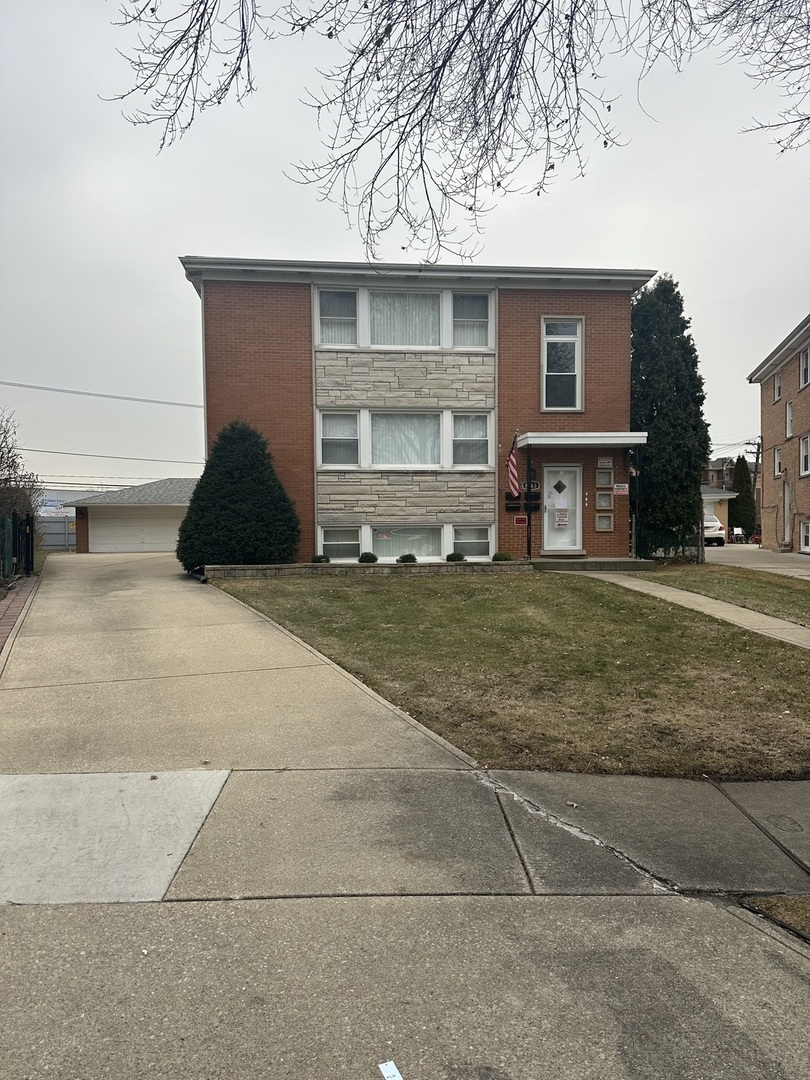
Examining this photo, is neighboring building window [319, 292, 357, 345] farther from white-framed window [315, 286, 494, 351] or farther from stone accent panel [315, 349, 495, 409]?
stone accent panel [315, 349, 495, 409]

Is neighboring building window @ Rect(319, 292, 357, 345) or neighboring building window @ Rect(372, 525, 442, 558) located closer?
neighboring building window @ Rect(319, 292, 357, 345)

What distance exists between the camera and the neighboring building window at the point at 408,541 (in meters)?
19.0

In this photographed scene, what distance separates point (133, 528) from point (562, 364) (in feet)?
81.6

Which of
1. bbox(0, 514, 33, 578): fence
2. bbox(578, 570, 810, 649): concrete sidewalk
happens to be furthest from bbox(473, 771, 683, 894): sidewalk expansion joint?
bbox(0, 514, 33, 578): fence

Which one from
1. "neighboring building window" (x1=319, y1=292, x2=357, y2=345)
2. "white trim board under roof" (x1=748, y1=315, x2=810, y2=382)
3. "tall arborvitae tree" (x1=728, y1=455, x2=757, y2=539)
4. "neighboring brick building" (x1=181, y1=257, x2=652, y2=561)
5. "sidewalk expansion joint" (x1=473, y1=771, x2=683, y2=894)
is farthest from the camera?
"tall arborvitae tree" (x1=728, y1=455, x2=757, y2=539)

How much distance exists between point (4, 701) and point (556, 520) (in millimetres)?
14430

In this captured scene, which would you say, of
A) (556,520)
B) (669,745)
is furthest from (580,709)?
(556,520)

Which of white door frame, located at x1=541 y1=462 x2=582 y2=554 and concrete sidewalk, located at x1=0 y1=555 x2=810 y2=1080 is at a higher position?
white door frame, located at x1=541 y1=462 x2=582 y2=554

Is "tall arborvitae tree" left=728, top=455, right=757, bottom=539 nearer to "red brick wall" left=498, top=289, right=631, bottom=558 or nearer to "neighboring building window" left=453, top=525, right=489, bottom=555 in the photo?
"red brick wall" left=498, top=289, right=631, bottom=558

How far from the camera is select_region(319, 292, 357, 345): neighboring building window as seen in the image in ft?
61.5

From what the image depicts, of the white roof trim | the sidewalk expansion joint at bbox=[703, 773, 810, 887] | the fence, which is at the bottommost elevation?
the sidewalk expansion joint at bbox=[703, 773, 810, 887]

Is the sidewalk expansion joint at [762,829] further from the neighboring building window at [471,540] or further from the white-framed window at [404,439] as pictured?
the white-framed window at [404,439]

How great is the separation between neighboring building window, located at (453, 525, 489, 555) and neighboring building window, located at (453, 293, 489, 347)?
4540 millimetres

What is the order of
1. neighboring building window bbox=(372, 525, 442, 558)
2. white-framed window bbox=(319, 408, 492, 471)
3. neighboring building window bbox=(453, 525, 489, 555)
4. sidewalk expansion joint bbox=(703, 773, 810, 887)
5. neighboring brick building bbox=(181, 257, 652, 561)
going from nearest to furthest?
1. sidewalk expansion joint bbox=(703, 773, 810, 887)
2. neighboring brick building bbox=(181, 257, 652, 561)
3. white-framed window bbox=(319, 408, 492, 471)
4. neighboring building window bbox=(372, 525, 442, 558)
5. neighboring building window bbox=(453, 525, 489, 555)
